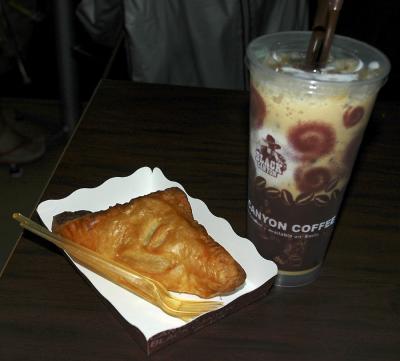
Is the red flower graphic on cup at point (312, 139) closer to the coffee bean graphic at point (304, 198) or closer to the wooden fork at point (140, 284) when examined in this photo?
the coffee bean graphic at point (304, 198)

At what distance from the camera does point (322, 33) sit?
47cm

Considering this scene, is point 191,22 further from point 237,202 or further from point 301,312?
point 301,312

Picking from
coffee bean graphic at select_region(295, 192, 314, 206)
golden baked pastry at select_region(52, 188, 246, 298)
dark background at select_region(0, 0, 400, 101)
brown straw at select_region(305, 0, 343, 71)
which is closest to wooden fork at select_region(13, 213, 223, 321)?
golden baked pastry at select_region(52, 188, 246, 298)

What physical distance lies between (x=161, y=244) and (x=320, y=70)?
203mm

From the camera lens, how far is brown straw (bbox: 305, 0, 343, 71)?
45 centimetres

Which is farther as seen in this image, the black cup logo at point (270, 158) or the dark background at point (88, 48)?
the dark background at point (88, 48)

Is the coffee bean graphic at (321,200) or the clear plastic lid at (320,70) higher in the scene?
the clear plastic lid at (320,70)

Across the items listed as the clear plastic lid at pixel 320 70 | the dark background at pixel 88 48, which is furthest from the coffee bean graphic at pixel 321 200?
the dark background at pixel 88 48

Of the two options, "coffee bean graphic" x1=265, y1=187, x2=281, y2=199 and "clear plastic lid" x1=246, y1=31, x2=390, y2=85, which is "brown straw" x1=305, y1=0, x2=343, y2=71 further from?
"coffee bean graphic" x1=265, y1=187, x2=281, y2=199

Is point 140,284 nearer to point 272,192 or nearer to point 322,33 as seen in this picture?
point 272,192

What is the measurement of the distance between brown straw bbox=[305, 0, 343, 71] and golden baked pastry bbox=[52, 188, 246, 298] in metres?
0.18

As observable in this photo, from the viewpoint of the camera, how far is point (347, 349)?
51 cm

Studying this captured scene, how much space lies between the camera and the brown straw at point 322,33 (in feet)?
1.47

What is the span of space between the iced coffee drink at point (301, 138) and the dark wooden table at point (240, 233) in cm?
6
